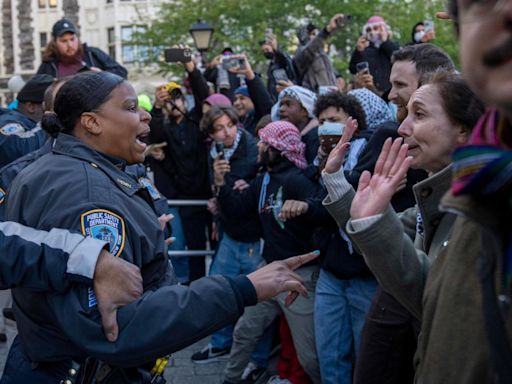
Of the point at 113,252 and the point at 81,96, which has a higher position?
the point at 81,96

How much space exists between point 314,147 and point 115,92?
278 cm

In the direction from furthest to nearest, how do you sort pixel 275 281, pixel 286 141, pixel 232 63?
1. pixel 232 63
2. pixel 286 141
3. pixel 275 281

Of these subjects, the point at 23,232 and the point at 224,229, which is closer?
the point at 23,232

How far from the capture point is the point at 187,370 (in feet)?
22.3

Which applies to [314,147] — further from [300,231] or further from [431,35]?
[431,35]

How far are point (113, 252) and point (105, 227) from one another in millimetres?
99

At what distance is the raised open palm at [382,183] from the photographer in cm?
252

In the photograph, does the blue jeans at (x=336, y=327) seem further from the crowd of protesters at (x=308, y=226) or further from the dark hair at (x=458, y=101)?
the dark hair at (x=458, y=101)

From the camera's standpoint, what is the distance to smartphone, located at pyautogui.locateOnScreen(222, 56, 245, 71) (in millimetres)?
8406

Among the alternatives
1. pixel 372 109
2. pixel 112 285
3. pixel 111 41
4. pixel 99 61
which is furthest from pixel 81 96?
pixel 111 41

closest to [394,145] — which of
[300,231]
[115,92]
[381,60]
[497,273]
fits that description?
[497,273]

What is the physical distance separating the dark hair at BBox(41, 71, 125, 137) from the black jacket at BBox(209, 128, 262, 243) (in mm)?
3397

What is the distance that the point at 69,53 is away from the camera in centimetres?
816

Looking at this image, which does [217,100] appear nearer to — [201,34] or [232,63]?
[232,63]
